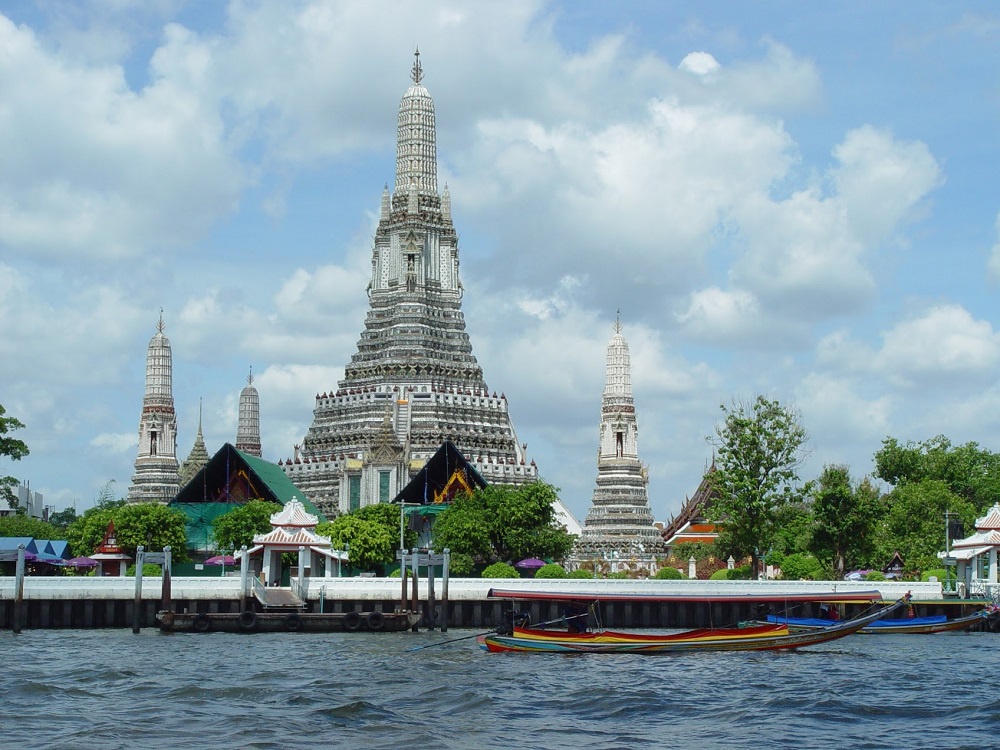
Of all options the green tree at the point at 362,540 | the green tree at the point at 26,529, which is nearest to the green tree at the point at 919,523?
the green tree at the point at 362,540

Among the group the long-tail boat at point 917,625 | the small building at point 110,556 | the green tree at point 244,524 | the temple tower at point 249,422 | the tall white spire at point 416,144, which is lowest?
the long-tail boat at point 917,625

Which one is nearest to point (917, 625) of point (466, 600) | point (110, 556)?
point (466, 600)

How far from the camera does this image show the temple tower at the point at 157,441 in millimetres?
133375

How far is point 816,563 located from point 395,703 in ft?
152

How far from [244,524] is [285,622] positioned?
2599cm

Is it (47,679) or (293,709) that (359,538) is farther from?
(293,709)

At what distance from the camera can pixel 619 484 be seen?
128 metres

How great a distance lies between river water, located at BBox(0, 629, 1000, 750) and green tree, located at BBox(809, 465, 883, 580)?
76.5 feet

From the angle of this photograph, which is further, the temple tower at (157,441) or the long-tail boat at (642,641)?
the temple tower at (157,441)

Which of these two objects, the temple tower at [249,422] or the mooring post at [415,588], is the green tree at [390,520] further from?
the temple tower at [249,422]

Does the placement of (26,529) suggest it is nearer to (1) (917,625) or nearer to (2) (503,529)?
(2) (503,529)

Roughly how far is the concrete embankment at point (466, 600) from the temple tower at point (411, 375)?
41572 mm

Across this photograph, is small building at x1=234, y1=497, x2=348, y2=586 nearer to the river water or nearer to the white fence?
the white fence

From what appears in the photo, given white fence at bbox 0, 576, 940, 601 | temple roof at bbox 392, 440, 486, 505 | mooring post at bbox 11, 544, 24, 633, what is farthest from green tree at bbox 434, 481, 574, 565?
mooring post at bbox 11, 544, 24, 633
